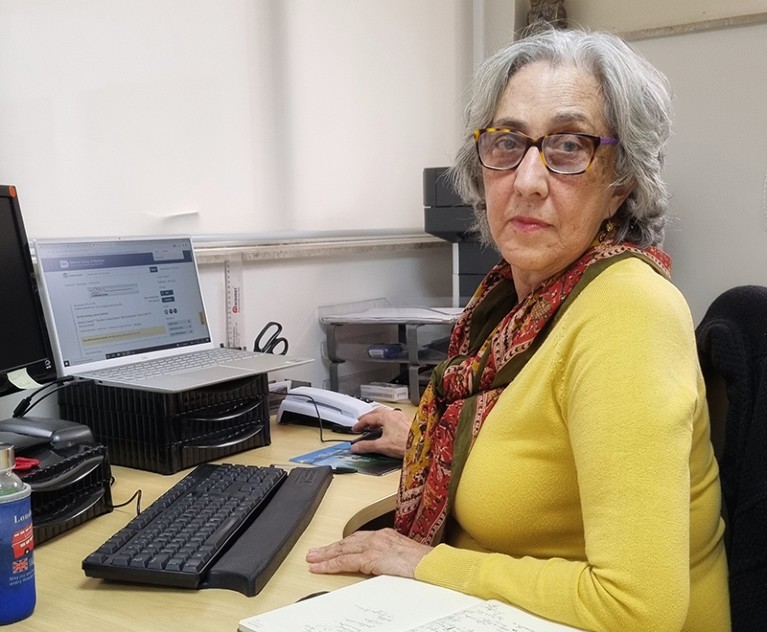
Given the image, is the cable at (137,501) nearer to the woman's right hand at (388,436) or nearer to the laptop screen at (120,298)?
the laptop screen at (120,298)

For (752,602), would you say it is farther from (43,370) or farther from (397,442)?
(43,370)

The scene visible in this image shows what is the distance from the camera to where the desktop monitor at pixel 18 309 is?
1367 millimetres

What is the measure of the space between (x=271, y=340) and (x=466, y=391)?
1013 mm

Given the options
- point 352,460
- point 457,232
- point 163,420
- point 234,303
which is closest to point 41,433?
point 163,420

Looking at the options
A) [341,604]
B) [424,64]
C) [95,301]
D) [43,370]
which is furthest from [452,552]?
[424,64]

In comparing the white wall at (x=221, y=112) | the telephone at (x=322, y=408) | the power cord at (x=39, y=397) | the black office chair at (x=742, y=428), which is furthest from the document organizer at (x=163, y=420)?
the black office chair at (x=742, y=428)

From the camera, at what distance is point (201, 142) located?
1.99 meters

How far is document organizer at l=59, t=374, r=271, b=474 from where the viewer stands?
1.48 m

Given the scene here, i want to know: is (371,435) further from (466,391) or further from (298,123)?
(298,123)

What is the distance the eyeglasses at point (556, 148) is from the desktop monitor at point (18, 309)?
0.86 meters

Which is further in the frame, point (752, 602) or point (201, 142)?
point (201, 142)

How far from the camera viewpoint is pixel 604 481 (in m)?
0.87

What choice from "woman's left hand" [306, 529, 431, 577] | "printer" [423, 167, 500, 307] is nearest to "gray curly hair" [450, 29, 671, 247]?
"woman's left hand" [306, 529, 431, 577]

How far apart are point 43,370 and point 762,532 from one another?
1.18 m
